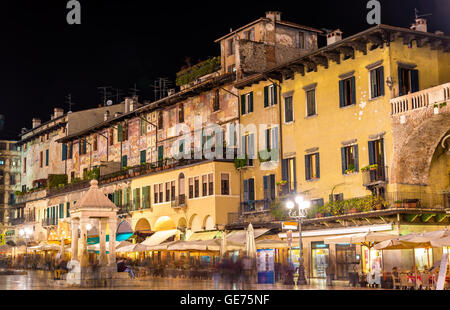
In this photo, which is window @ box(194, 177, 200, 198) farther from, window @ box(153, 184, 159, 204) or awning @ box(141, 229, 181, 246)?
window @ box(153, 184, 159, 204)

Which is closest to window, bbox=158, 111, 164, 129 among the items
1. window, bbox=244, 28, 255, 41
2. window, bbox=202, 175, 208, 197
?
window, bbox=202, 175, 208, 197

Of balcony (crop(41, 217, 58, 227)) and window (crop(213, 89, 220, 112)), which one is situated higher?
window (crop(213, 89, 220, 112))

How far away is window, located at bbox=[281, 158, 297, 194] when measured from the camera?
4241 centimetres

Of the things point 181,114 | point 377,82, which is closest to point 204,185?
point 181,114

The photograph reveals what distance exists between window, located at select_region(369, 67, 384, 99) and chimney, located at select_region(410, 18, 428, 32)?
14.5 ft

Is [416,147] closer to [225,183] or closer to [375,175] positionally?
[375,175]

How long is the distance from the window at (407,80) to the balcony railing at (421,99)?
1037 millimetres

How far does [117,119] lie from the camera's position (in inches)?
2382

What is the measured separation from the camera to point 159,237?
4834cm

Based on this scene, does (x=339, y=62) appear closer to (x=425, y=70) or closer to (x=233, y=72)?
(x=425, y=70)

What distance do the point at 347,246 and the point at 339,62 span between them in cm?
1015

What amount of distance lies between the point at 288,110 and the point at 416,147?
1000 centimetres
